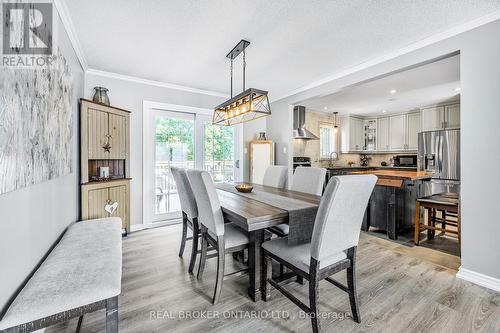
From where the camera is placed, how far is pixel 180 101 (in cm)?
394

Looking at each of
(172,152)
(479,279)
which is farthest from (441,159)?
(172,152)

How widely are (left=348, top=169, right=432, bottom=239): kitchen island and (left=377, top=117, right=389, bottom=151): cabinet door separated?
10.1 ft

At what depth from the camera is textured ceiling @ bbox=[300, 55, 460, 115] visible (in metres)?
3.33

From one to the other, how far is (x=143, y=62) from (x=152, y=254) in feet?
8.15

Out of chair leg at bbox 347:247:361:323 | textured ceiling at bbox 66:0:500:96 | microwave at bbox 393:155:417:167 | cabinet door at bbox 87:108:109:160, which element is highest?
textured ceiling at bbox 66:0:500:96

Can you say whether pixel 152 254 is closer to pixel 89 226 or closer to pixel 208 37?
pixel 89 226

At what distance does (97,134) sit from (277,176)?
2.39 meters

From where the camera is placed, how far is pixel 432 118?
5.11 metres

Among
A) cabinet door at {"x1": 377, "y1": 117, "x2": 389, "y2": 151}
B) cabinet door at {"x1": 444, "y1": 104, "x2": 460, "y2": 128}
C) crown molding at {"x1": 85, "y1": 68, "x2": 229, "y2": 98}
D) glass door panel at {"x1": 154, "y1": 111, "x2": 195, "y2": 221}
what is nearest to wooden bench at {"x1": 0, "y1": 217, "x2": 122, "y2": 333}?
glass door panel at {"x1": 154, "y1": 111, "x2": 195, "y2": 221}

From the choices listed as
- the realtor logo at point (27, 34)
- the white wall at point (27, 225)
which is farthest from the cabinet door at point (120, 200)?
the realtor logo at point (27, 34)

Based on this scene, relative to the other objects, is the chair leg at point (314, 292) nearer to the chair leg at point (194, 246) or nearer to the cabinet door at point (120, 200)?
the chair leg at point (194, 246)

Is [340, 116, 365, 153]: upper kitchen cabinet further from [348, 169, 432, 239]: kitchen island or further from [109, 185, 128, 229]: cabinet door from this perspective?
[109, 185, 128, 229]: cabinet door

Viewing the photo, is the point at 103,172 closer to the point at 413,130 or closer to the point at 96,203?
the point at 96,203

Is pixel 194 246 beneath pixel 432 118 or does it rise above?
beneath
